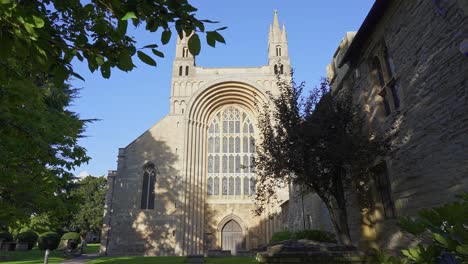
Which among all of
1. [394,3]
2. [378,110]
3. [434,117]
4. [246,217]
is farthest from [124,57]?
[246,217]

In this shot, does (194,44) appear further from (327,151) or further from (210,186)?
(210,186)

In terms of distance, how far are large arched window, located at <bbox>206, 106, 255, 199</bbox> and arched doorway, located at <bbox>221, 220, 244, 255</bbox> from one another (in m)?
2.66

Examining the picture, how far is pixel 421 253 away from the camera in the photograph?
101 inches

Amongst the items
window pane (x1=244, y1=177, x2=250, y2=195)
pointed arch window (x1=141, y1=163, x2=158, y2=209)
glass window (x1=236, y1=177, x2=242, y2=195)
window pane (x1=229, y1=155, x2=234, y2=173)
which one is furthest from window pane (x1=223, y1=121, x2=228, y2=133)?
pointed arch window (x1=141, y1=163, x2=158, y2=209)

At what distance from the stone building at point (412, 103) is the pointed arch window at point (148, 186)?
19.2 m

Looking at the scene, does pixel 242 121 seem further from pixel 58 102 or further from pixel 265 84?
pixel 58 102

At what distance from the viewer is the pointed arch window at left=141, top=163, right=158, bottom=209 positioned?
25.3 m

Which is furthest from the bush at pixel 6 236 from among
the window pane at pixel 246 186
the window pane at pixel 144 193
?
the window pane at pixel 246 186

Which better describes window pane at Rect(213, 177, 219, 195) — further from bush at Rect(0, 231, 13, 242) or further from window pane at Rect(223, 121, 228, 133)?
bush at Rect(0, 231, 13, 242)

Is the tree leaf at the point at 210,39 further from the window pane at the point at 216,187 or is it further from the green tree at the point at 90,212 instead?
the green tree at the point at 90,212

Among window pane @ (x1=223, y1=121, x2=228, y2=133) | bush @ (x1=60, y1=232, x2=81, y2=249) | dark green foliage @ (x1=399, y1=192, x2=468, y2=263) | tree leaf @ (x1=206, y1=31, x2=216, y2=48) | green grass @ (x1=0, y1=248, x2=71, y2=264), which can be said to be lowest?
green grass @ (x1=0, y1=248, x2=71, y2=264)

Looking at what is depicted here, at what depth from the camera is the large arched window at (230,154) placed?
2786cm

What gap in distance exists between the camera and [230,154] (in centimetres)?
2889

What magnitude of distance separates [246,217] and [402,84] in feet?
71.2
